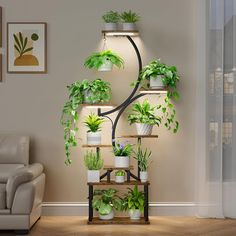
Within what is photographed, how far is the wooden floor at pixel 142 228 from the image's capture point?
210 inches

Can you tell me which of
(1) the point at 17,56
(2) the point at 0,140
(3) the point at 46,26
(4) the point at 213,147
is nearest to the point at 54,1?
(3) the point at 46,26

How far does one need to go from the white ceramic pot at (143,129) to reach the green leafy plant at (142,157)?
0.58ft

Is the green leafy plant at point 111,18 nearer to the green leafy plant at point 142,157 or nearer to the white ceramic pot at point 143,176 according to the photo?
the green leafy plant at point 142,157

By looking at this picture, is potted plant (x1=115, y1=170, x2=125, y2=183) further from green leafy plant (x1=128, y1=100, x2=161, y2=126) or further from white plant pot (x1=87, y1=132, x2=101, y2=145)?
green leafy plant (x1=128, y1=100, x2=161, y2=126)

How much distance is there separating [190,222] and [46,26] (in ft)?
8.32

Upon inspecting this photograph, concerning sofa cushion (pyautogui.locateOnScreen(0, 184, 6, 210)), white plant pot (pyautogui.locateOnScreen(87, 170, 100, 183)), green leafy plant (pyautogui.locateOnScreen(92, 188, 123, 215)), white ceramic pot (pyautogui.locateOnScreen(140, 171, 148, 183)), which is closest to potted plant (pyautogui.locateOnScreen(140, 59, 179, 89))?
white ceramic pot (pyautogui.locateOnScreen(140, 171, 148, 183))

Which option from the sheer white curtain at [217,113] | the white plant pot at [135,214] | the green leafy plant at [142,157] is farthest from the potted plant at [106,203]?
the sheer white curtain at [217,113]

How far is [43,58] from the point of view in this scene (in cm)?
621

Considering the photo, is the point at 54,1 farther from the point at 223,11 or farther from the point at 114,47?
the point at 223,11

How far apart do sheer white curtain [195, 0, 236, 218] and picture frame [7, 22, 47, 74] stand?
1.67m

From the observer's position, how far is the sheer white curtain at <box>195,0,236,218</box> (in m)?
6.06

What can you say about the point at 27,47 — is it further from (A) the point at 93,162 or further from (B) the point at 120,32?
(A) the point at 93,162

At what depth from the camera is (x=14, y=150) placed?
5910mm

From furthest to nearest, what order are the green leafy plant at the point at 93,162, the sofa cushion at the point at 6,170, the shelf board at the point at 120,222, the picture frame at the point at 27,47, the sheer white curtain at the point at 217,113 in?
1. the picture frame at the point at 27,47
2. the sheer white curtain at the point at 217,113
3. the green leafy plant at the point at 93,162
4. the shelf board at the point at 120,222
5. the sofa cushion at the point at 6,170
